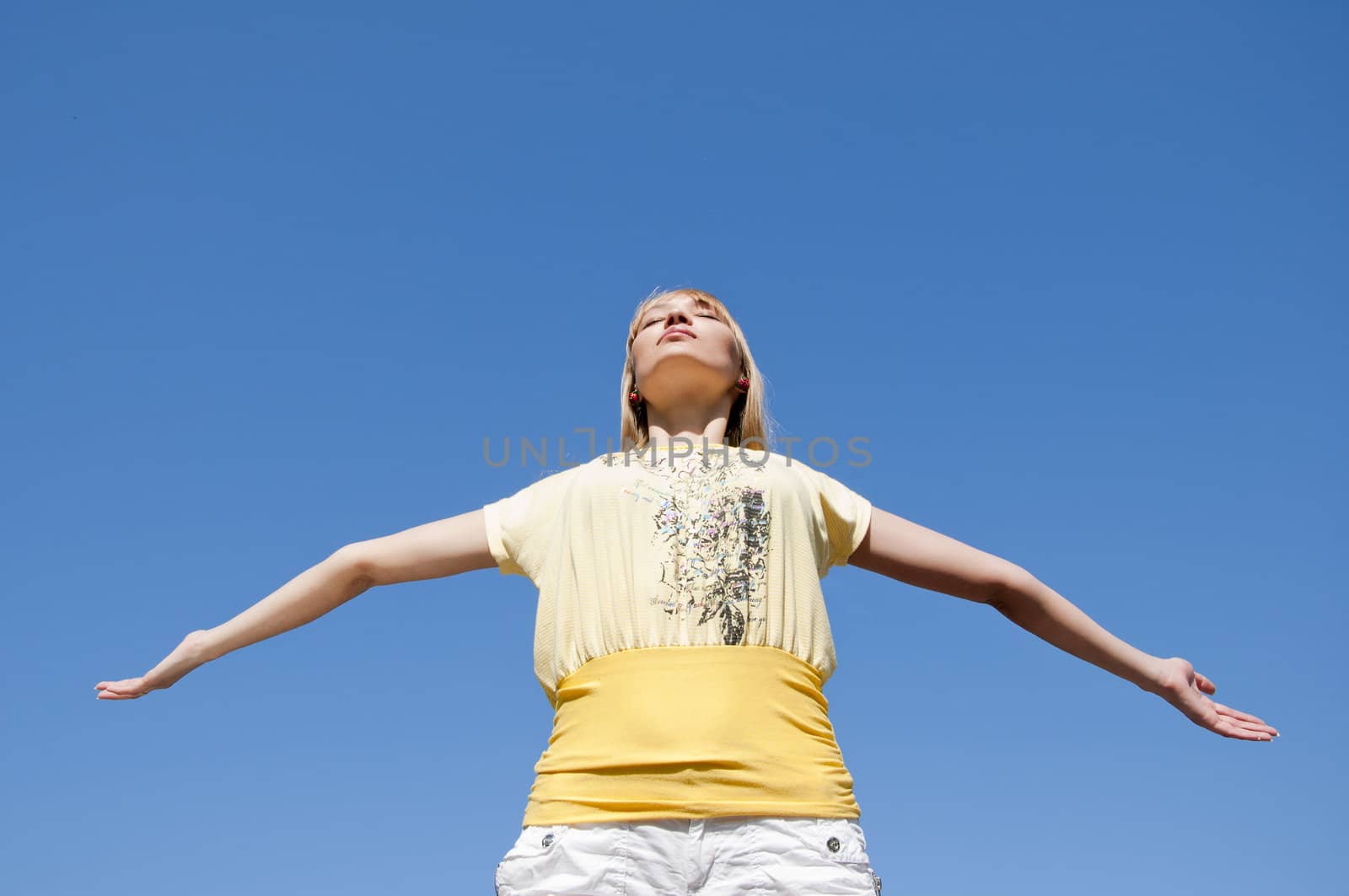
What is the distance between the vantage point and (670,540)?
3.93m

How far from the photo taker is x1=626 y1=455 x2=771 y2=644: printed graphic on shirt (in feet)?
12.3

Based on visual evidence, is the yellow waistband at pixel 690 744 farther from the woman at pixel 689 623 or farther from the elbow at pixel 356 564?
the elbow at pixel 356 564

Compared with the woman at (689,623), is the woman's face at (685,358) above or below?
above

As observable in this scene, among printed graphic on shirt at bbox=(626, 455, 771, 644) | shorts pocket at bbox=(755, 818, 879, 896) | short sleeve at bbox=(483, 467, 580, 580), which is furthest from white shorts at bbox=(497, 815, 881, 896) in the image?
short sleeve at bbox=(483, 467, 580, 580)

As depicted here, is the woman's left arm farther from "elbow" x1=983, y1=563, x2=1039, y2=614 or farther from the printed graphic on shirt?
the printed graphic on shirt

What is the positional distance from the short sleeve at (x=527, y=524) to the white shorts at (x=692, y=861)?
1.09 meters

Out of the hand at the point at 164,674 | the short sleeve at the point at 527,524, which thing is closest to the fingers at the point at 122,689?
the hand at the point at 164,674

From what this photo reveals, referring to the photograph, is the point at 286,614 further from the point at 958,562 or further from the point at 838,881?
the point at 958,562

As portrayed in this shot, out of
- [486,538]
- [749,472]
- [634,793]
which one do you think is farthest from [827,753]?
[486,538]

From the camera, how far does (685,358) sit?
4621 millimetres

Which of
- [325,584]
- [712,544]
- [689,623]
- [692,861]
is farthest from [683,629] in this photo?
[325,584]

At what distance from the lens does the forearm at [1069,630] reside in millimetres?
4375

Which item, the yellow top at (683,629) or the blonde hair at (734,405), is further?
the blonde hair at (734,405)

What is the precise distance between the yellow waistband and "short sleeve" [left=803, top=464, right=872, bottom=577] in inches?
25.5
